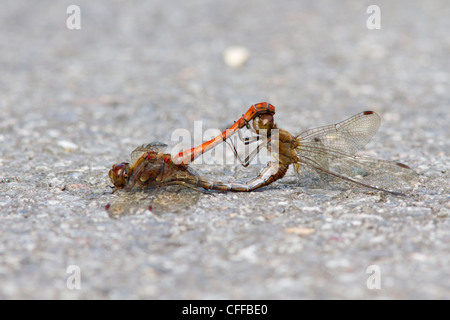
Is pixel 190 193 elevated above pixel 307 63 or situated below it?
below

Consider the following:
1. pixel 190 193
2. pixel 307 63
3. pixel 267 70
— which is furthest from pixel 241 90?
pixel 190 193

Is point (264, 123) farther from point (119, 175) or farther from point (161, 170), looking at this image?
point (119, 175)

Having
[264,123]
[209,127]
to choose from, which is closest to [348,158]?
[264,123]

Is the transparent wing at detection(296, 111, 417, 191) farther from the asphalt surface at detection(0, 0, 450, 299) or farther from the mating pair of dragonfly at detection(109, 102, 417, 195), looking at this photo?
the asphalt surface at detection(0, 0, 450, 299)

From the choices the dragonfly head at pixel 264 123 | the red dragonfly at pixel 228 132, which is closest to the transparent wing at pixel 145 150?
the red dragonfly at pixel 228 132

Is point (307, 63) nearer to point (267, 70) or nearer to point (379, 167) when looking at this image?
point (267, 70)

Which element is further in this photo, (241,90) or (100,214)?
(241,90)

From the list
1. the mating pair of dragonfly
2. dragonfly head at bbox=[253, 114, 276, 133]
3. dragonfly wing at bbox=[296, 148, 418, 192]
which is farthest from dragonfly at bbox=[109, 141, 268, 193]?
dragonfly wing at bbox=[296, 148, 418, 192]

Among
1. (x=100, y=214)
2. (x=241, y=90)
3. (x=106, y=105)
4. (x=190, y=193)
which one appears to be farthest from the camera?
(x=241, y=90)
